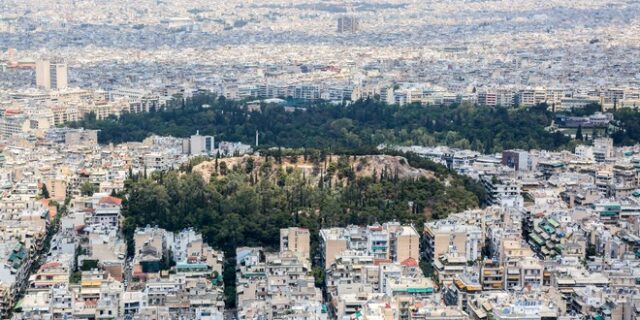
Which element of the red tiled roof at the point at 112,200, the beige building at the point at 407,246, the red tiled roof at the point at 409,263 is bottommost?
the red tiled roof at the point at 409,263

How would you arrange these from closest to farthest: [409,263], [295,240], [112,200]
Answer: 1. [409,263]
2. [295,240]
3. [112,200]

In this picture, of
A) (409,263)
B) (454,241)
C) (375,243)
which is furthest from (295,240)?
(454,241)

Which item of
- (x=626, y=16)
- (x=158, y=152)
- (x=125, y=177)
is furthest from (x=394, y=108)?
(x=626, y=16)

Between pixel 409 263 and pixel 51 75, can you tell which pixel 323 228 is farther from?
pixel 51 75

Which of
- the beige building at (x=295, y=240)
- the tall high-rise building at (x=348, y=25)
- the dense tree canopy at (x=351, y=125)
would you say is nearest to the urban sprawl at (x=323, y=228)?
the beige building at (x=295, y=240)

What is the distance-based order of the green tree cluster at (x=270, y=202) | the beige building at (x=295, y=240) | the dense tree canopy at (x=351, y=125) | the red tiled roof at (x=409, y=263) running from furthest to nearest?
the dense tree canopy at (x=351, y=125) < the green tree cluster at (x=270, y=202) < the beige building at (x=295, y=240) < the red tiled roof at (x=409, y=263)

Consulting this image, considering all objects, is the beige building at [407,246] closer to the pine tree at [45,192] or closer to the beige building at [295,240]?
the beige building at [295,240]

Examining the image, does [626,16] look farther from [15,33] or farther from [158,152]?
[158,152]

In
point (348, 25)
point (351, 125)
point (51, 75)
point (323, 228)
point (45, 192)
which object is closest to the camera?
point (323, 228)
